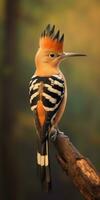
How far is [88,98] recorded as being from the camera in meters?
2.11

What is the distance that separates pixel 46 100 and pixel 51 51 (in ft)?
0.79

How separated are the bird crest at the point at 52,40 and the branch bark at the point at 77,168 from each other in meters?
0.42

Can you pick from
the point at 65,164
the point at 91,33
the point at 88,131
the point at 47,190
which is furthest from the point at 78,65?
the point at 47,190

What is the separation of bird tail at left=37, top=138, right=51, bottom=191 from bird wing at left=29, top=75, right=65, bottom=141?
6 cm

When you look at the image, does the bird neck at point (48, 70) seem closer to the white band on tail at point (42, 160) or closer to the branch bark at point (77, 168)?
the branch bark at point (77, 168)

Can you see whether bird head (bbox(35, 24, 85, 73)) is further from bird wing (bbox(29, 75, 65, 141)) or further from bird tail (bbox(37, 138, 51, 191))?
bird tail (bbox(37, 138, 51, 191))

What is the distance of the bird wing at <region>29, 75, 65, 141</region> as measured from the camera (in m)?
2.06

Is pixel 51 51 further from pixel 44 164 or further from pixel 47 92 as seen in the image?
pixel 44 164

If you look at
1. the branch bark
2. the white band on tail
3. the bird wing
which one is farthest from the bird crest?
the white band on tail

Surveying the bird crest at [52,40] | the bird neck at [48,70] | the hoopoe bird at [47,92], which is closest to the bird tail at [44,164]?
Result: the hoopoe bird at [47,92]

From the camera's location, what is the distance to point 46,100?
2.07 m

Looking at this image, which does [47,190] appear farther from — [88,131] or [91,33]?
[91,33]

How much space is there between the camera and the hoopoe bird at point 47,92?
207cm

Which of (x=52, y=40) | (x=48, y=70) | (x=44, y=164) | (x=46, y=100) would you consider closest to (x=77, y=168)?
(x=44, y=164)
